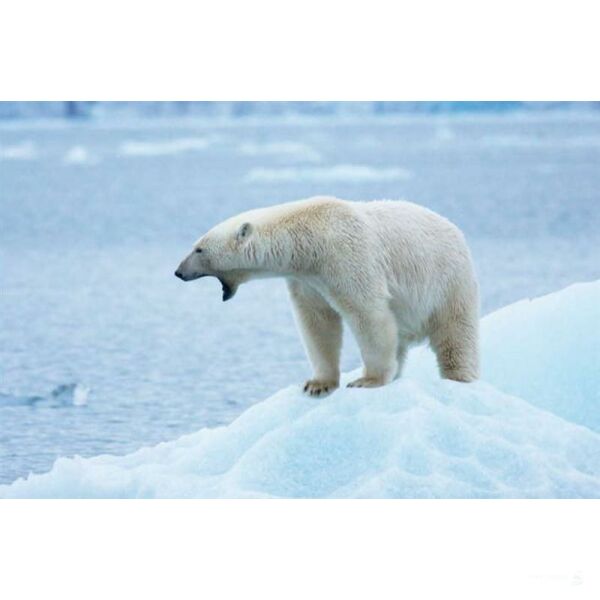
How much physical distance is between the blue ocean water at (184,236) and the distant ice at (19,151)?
0.01 meters

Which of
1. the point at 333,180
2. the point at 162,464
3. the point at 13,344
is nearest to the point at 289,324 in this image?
the point at 333,180

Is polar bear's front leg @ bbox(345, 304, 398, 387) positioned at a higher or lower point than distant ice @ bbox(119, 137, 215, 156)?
lower

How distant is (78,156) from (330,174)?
4.80 ft

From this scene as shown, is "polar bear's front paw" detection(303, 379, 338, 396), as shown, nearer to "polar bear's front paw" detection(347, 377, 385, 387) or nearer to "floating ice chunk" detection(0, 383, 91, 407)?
"polar bear's front paw" detection(347, 377, 385, 387)

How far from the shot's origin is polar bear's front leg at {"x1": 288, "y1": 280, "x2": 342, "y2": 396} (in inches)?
204

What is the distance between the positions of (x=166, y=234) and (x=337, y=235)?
4217 millimetres

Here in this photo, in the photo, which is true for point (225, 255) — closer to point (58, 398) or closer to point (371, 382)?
point (371, 382)

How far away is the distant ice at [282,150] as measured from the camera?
6.99 meters

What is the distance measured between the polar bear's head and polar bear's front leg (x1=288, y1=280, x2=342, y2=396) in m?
0.25

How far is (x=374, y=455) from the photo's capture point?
5.09 m

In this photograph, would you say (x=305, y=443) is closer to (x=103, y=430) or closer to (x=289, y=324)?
(x=103, y=430)

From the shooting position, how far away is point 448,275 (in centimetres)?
523

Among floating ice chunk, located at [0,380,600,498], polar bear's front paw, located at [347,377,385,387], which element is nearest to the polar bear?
polar bear's front paw, located at [347,377,385,387]
